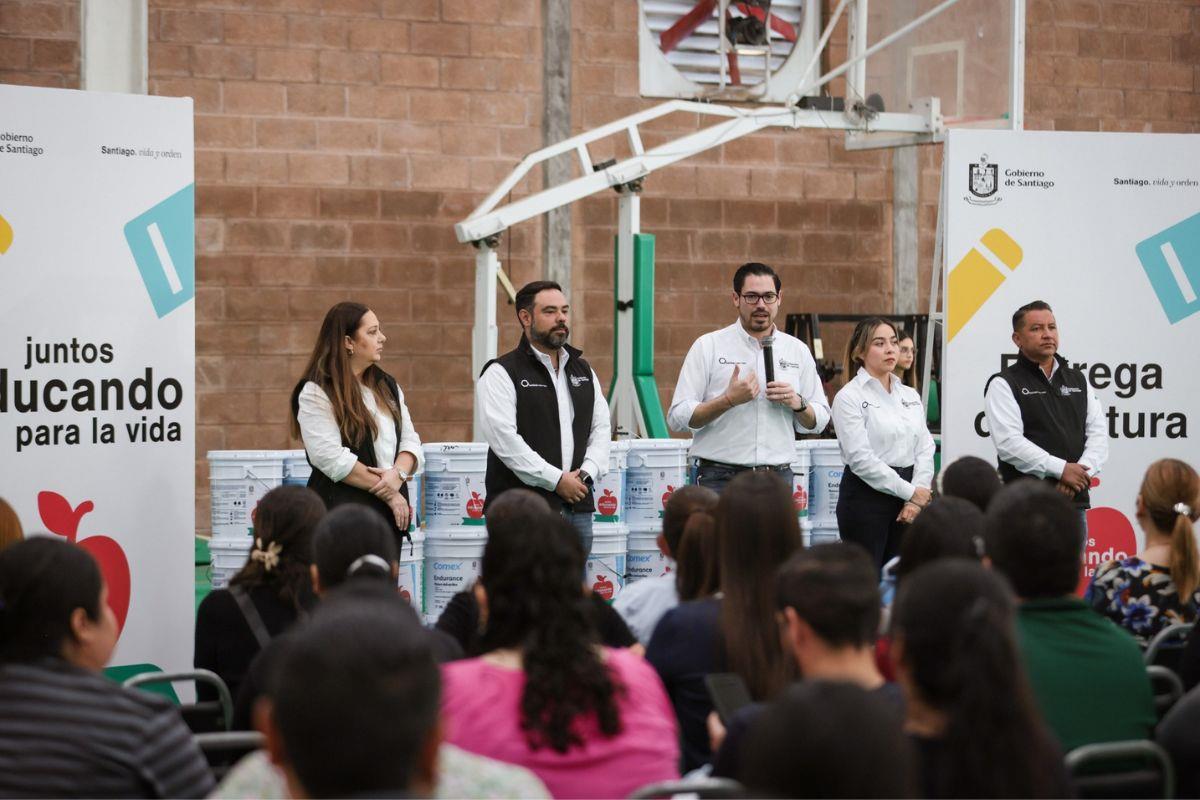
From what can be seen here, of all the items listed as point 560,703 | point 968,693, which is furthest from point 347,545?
point 968,693

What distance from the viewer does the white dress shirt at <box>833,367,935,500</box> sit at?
550 centimetres

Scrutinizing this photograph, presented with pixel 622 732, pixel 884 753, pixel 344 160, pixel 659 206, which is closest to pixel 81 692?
pixel 622 732

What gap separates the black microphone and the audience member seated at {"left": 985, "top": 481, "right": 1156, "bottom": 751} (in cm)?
290

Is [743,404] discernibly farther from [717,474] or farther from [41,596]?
[41,596]

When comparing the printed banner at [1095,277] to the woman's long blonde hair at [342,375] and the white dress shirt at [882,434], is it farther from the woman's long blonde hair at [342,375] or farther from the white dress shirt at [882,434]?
the woman's long blonde hair at [342,375]

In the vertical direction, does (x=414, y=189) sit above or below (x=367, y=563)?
above

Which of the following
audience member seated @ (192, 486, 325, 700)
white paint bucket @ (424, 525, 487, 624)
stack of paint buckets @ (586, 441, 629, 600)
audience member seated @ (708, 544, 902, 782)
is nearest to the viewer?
audience member seated @ (708, 544, 902, 782)

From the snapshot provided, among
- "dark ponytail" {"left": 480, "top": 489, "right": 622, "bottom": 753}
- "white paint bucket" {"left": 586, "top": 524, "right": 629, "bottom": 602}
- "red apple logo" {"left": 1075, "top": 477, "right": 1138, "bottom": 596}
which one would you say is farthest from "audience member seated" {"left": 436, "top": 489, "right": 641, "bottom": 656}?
"red apple logo" {"left": 1075, "top": 477, "right": 1138, "bottom": 596}

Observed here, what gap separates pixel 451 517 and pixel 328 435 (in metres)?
1.30

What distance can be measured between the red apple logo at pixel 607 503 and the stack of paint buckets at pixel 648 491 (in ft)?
0.55

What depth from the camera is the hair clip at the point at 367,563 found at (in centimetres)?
292

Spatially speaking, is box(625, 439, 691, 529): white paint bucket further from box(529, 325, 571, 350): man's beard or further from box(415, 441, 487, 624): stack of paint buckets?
box(529, 325, 571, 350): man's beard

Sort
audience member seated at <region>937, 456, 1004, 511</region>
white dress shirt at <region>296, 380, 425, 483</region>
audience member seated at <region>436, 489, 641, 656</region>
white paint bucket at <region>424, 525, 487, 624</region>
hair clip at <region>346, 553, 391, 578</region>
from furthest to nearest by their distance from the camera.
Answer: white paint bucket at <region>424, 525, 487, 624</region>
white dress shirt at <region>296, 380, 425, 483</region>
audience member seated at <region>937, 456, 1004, 511</region>
hair clip at <region>346, 553, 391, 578</region>
audience member seated at <region>436, 489, 641, 656</region>

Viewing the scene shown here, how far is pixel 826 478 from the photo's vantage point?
6543mm
